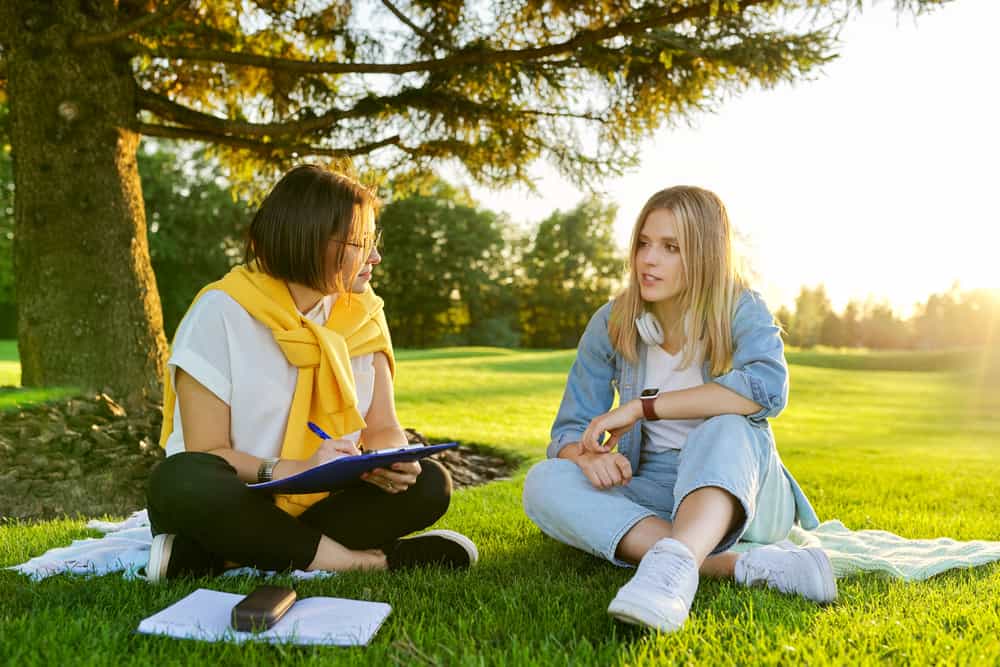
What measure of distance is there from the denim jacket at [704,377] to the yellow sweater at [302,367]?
0.80 metres

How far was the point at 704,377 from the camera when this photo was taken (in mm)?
2781

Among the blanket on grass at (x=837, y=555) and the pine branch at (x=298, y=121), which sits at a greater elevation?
the pine branch at (x=298, y=121)

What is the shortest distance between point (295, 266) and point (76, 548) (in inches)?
52.0

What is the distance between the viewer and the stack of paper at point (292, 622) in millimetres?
1777

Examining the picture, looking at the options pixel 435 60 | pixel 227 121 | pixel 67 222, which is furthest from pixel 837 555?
pixel 227 121

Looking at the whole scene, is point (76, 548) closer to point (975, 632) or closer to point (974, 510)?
point (975, 632)

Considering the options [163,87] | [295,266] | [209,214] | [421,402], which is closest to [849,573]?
[295,266]

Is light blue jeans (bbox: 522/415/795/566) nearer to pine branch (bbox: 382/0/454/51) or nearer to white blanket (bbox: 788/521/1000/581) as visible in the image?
white blanket (bbox: 788/521/1000/581)

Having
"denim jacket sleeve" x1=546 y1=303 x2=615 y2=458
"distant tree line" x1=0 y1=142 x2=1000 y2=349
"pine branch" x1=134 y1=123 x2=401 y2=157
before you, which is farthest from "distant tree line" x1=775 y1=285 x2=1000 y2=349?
"denim jacket sleeve" x1=546 y1=303 x2=615 y2=458

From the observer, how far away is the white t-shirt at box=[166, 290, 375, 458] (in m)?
2.36

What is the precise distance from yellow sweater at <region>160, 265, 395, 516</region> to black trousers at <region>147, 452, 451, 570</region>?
0.53 ft

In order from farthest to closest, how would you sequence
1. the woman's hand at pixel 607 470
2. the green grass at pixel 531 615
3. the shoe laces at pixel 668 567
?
1. the woman's hand at pixel 607 470
2. the shoe laces at pixel 668 567
3. the green grass at pixel 531 615

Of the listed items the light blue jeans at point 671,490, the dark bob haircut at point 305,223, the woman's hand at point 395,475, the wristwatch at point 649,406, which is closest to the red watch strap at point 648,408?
the wristwatch at point 649,406

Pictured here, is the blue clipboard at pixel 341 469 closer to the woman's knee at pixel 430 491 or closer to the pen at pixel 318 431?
the pen at pixel 318 431
